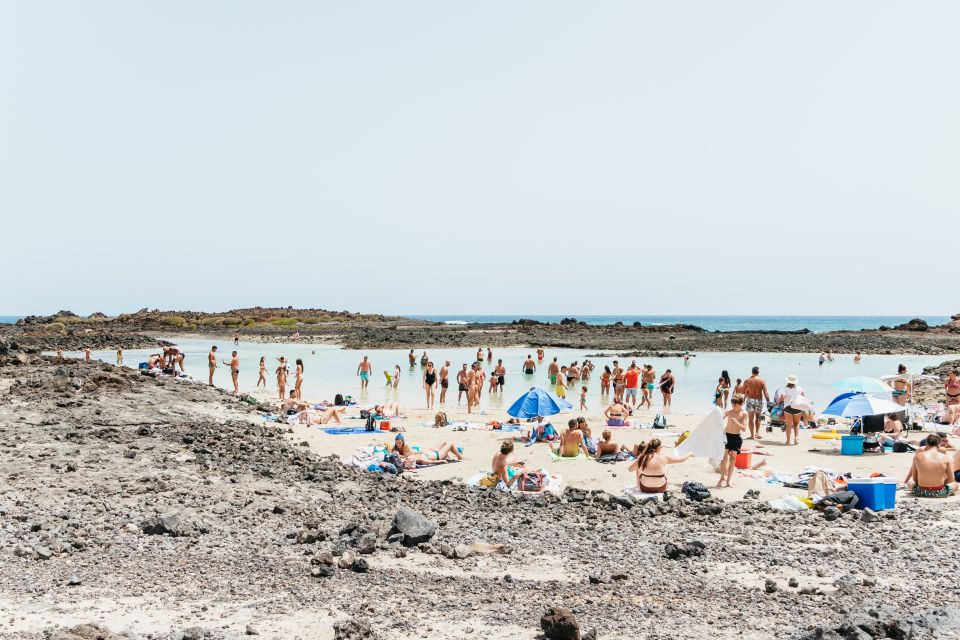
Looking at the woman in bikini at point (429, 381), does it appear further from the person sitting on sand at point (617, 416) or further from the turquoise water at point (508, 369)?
the person sitting on sand at point (617, 416)

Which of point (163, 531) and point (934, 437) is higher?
point (934, 437)

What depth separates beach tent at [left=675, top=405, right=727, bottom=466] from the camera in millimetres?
11711

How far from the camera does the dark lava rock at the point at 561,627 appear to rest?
5.61 m

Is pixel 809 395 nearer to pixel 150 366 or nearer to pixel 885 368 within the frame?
pixel 885 368

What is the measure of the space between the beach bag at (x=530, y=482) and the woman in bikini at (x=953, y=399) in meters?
11.7

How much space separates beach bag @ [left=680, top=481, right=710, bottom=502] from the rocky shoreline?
39104 mm

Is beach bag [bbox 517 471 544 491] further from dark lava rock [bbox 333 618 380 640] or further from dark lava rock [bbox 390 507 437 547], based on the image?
dark lava rock [bbox 333 618 380 640]

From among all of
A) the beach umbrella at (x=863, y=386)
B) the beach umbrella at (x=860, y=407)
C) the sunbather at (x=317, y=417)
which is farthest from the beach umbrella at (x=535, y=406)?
the beach umbrella at (x=863, y=386)

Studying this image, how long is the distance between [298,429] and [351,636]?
12.0 meters

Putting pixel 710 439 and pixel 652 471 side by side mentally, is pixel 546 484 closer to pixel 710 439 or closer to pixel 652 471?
pixel 652 471

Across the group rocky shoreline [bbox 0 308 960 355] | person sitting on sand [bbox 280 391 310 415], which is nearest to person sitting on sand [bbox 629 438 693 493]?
person sitting on sand [bbox 280 391 310 415]

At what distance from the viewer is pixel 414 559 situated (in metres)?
7.89

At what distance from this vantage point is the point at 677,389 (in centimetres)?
2923

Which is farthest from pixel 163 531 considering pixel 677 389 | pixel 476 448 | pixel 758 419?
pixel 677 389
